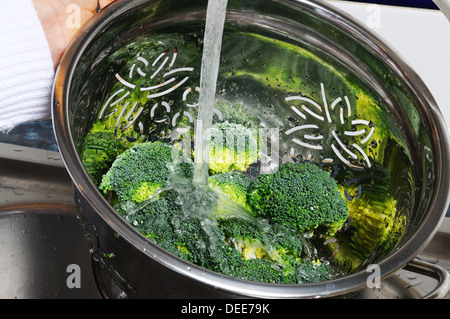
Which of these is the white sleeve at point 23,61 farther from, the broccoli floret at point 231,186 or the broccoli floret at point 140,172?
the broccoli floret at point 231,186

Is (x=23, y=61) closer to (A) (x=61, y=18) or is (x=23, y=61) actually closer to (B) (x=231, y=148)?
(A) (x=61, y=18)

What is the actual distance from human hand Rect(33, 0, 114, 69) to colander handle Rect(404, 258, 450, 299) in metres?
0.71

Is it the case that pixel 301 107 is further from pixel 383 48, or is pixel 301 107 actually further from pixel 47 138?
pixel 47 138

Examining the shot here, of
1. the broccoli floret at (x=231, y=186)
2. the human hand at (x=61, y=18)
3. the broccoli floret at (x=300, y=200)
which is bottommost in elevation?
the broccoli floret at (x=231, y=186)

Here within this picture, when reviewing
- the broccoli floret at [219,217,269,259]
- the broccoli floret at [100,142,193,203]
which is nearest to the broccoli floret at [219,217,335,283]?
the broccoli floret at [219,217,269,259]

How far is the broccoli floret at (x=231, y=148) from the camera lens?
102cm

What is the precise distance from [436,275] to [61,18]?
809mm

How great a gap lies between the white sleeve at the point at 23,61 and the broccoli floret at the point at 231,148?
0.34 m

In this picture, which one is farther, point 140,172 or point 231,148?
point 231,148

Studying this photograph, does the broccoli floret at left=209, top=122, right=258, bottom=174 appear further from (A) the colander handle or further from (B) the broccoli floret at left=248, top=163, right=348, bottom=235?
(A) the colander handle

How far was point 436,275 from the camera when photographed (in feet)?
2.85

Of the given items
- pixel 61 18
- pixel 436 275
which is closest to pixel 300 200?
pixel 436 275

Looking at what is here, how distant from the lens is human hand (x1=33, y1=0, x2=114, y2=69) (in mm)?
888

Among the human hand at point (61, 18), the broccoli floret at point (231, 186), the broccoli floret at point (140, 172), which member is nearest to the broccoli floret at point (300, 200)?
the broccoli floret at point (231, 186)
